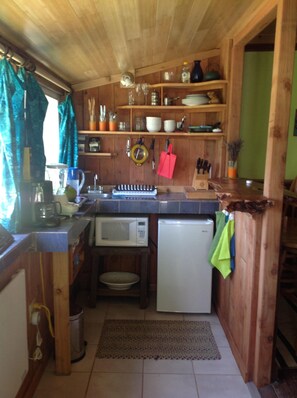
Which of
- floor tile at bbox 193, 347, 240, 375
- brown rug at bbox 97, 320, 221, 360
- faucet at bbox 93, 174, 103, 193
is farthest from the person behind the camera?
faucet at bbox 93, 174, 103, 193

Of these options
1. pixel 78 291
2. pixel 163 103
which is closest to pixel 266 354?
pixel 78 291

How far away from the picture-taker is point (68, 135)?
3070 mm

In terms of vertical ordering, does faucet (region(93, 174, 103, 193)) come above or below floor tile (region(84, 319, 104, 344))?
above

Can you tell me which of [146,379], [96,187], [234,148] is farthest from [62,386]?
[234,148]

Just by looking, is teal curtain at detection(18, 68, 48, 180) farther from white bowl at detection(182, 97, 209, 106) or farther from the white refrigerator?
white bowl at detection(182, 97, 209, 106)

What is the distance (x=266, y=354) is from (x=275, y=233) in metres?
0.73

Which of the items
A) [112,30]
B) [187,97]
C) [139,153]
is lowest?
[139,153]

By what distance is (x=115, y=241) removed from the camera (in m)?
3.10

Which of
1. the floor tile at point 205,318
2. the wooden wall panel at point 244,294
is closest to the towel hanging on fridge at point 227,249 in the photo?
the wooden wall panel at point 244,294

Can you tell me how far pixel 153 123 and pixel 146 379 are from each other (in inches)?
82.3

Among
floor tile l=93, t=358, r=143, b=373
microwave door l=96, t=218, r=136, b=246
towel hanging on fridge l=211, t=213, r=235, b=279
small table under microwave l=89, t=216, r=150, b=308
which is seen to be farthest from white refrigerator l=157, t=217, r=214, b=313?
floor tile l=93, t=358, r=143, b=373

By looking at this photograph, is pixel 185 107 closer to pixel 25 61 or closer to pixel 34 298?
pixel 25 61

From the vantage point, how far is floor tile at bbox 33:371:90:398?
6.75 feet

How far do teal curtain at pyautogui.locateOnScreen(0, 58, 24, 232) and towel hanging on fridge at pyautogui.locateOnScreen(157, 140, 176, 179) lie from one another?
1.73m
